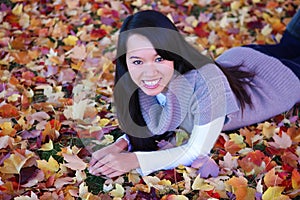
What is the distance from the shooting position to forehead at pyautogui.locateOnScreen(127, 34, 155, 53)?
1610 millimetres

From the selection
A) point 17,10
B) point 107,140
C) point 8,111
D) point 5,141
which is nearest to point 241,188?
point 107,140

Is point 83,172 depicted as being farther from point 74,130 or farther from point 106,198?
point 74,130

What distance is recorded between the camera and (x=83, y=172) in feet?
5.65

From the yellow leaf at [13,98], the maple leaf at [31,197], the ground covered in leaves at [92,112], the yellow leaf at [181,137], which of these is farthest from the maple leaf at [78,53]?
the maple leaf at [31,197]

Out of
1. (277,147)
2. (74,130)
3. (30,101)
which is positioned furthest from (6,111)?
(277,147)

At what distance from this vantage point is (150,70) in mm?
1646

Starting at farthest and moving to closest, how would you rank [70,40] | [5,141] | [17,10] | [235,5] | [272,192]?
[235,5]
[17,10]
[70,40]
[5,141]
[272,192]

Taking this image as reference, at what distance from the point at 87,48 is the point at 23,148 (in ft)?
2.71

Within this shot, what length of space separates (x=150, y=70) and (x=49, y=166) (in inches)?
19.4

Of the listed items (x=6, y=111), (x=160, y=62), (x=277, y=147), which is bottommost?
(x=277, y=147)

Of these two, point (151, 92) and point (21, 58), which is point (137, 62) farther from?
point (21, 58)

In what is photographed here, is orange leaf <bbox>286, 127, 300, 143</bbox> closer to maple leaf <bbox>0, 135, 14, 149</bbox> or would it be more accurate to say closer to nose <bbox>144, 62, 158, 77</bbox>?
nose <bbox>144, 62, 158, 77</bbox>

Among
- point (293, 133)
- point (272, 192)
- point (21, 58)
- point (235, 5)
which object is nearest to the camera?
point (272, 192)

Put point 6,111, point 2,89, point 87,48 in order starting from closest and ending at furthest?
point 6,111
point 2,89
point 87,48
